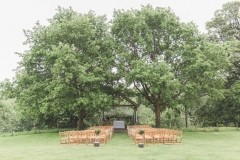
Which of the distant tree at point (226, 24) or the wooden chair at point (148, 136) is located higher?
the distant tree at point (226, 24)

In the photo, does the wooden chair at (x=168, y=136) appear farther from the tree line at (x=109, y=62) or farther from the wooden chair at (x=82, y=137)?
the tree line at (x=109, y=62)

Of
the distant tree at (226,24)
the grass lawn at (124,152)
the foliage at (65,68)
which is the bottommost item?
the grass lawn at (124,152)

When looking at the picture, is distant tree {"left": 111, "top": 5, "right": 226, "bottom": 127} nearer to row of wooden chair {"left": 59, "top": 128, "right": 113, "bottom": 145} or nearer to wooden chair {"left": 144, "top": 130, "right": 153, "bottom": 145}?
wooden chair {"left": 144, "top": 130, "right": 153, "bottom": 145}

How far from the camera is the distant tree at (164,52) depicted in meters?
22.4

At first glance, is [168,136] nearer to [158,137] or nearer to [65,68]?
[158,137]

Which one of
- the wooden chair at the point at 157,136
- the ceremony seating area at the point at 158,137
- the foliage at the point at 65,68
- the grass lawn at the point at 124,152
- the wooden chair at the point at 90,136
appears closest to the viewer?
the grass lawn at the point at 124,152

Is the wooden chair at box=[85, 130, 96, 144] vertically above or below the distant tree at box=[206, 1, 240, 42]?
below

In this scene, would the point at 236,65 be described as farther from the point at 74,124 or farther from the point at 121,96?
the point at 74,124

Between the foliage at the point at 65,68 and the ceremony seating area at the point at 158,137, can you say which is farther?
the foliage at the point at 65,68

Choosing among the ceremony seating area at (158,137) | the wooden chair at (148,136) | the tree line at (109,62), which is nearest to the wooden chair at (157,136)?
the ceremony seating area at (158,137)

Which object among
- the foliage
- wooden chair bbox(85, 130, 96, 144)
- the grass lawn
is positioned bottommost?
the grass lawn

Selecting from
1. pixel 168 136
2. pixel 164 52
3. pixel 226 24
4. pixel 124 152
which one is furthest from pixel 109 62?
pixel 226 24

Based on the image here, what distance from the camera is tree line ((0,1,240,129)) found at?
21.9 metres

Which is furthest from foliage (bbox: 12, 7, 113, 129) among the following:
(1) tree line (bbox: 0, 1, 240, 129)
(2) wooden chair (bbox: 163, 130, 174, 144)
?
(2) wooden chair (bbox: 163, 130, 174, 144)
